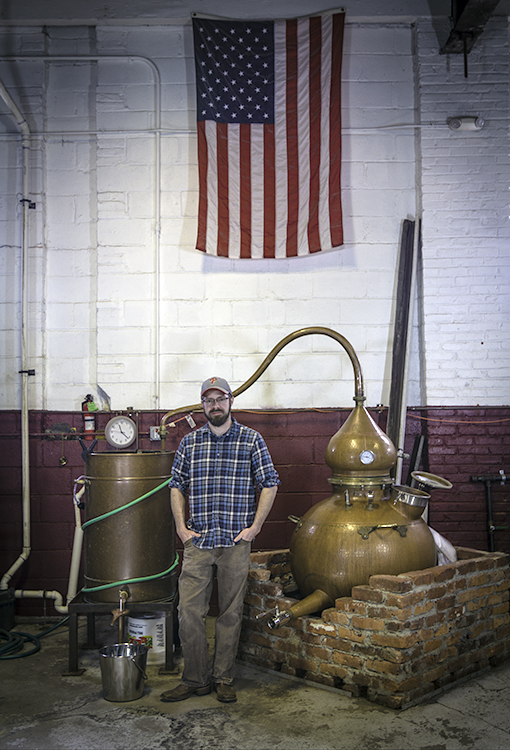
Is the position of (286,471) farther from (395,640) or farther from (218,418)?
(395,640)

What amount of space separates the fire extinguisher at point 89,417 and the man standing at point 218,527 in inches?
61.1

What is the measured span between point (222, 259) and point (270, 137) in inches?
41.3

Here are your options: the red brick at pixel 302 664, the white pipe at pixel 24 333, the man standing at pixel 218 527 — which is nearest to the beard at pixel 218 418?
the man standing at pixel 218 527

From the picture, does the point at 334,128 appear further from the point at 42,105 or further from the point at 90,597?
the point at 90,597

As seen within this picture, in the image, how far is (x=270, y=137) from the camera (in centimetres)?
518

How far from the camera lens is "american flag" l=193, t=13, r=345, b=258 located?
516cm

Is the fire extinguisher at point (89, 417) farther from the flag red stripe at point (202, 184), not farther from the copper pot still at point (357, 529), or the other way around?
the copper pot still at point (357, 529)

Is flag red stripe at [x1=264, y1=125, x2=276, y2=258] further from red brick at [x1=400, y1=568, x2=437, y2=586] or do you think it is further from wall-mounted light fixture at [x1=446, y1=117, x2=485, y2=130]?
red brick at [x1=400, y1=568, x2=437, y2=586]

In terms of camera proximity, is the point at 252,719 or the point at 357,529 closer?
the point at 252,719

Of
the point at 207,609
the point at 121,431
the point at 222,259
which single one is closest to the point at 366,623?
the point at 207,609

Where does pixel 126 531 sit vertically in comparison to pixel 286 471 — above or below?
below

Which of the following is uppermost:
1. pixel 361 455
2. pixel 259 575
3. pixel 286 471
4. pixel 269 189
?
pixel 269 189

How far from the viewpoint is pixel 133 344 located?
17.1 ft

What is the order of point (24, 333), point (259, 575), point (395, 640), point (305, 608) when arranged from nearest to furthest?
point (395, 640) < point (305, 608) < point (259, 575) < point (24, 333)
